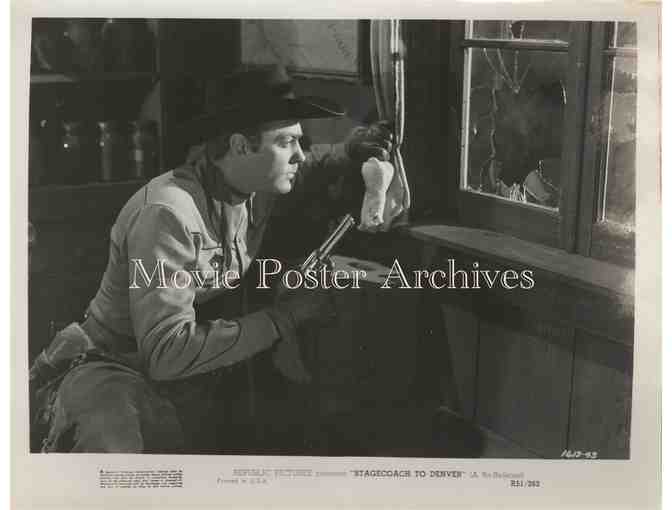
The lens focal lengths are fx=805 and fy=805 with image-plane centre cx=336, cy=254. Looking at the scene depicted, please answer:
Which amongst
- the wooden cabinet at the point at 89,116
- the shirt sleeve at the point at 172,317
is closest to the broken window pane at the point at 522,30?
the wooden cabinet at the point at 89,116

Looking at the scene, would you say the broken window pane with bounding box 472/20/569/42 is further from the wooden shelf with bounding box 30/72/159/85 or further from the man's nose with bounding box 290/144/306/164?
the wooden shelf with bounding box 30/72/159/85

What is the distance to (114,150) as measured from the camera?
0.85 metres

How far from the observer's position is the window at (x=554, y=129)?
0.82 metres

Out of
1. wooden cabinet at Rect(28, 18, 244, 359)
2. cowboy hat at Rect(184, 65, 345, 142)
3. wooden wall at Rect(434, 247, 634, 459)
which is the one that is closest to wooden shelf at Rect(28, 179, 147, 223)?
wooden cabinet at Rect(28, 18, 244, 359)

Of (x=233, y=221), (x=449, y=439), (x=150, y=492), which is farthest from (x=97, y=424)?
(x=449, y=439)

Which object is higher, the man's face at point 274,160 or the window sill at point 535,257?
the man's face at point 274,160

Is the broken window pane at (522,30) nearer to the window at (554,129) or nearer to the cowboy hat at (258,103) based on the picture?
the window at (554,129)

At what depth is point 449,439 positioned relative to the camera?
0.87 meters

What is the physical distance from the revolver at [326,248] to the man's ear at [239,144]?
5.0 inches

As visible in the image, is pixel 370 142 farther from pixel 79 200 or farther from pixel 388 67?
pixel 79 200

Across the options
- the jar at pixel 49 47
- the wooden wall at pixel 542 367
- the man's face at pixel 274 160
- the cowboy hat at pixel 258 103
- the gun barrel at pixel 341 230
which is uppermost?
the jar at pixel 49 47

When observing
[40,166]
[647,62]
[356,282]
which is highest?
[647,62]
